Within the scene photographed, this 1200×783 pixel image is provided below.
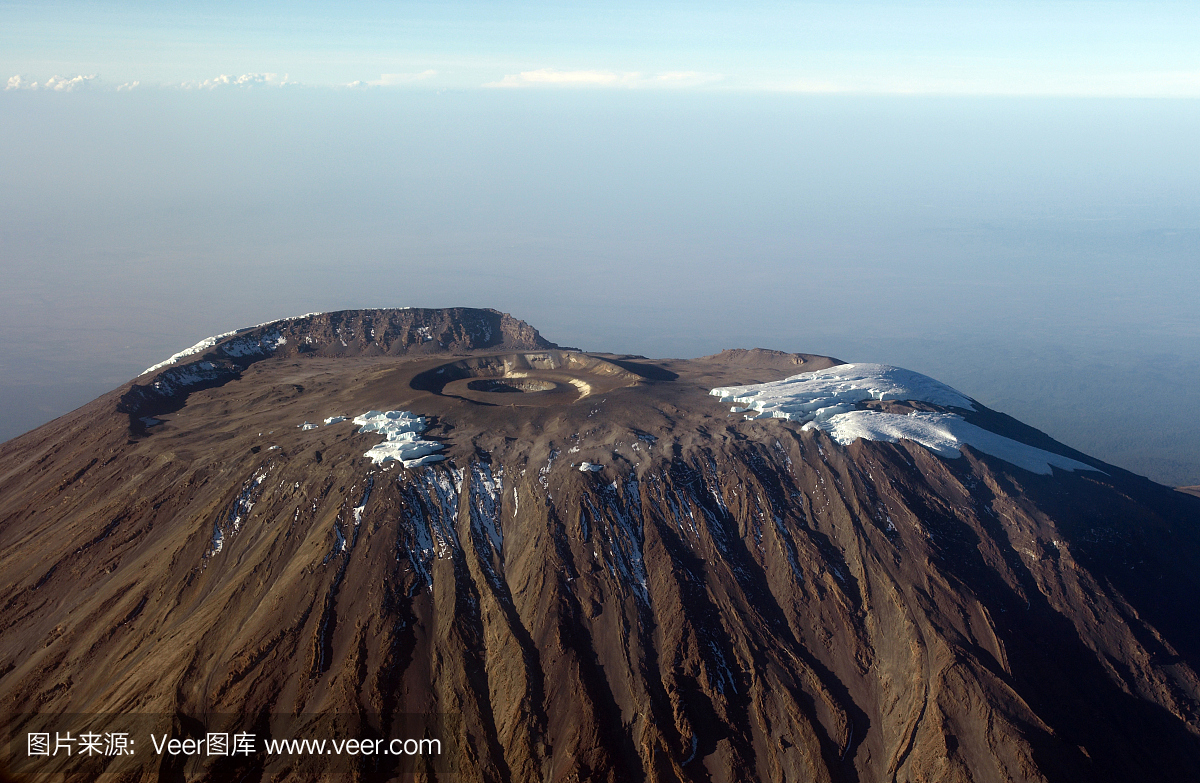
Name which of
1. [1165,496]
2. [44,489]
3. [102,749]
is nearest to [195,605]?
[102,749]

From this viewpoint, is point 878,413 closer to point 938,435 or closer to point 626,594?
point 938,435

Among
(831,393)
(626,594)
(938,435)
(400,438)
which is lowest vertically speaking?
(626,594)

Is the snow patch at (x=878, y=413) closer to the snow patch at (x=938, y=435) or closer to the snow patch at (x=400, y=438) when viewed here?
the snow patch at (x=938, y=435)

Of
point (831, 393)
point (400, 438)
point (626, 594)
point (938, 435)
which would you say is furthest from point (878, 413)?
point (400, 438)

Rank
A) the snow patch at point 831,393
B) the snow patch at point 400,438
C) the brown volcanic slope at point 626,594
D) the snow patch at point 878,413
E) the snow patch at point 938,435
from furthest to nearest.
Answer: the snow patch at point 831,393
the snow patch at point 878,413
the snow patch at point 938,435
the snow patch at point 400,438
the brown volcanic slope at point 626,594

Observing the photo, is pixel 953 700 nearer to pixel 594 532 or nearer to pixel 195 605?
pixel 594 532

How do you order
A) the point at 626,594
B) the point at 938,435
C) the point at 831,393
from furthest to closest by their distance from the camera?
the point at 831,393 → the point at 938,435 → the point at 626,594

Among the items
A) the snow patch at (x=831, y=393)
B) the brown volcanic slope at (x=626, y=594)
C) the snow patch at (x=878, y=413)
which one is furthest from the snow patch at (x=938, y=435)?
the snow patch at (x=831, y=393)

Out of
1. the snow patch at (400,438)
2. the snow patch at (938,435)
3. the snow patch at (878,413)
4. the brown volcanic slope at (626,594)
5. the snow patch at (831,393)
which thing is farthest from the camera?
the snow patch at (831,393)
